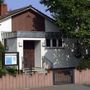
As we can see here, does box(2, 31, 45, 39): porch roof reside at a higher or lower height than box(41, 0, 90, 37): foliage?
lower

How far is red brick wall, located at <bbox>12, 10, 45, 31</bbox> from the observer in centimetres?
3731

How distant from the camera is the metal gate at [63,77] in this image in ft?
87.0

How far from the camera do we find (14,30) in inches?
1462

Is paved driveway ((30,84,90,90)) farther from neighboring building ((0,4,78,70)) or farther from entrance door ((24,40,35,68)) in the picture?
entrance door ((24,40,35,68))

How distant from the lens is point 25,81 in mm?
24703

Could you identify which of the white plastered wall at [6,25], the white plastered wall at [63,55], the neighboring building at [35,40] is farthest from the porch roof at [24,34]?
the white plastered wall at [63,55]

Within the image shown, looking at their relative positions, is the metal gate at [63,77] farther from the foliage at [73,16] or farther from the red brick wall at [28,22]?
the red brick wall at [28,22]

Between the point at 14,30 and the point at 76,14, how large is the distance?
672 cm

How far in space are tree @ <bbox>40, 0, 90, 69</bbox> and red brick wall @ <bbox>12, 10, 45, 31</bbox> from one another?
137 inches

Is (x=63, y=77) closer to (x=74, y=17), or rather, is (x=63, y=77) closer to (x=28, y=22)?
(x=74, y=17)

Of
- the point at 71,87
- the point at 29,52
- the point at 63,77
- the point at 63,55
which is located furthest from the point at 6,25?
the point at 71,87

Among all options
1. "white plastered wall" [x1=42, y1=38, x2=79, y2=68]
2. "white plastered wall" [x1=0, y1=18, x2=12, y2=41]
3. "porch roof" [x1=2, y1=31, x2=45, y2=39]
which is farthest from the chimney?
"white plastered wall" [x1=42, y1=38, x2=79, y2=68]

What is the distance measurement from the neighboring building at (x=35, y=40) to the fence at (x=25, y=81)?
9.82 m

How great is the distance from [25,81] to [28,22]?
1405 centimetres
